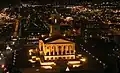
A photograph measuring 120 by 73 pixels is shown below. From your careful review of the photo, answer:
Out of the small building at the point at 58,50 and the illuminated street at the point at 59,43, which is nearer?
the illuminated street at the point at 59,43

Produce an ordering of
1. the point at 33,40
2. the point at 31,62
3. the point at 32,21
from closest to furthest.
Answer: the point at 31,62 → the point at 33,40 → the point at 32,21

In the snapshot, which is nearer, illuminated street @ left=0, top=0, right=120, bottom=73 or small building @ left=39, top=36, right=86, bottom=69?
illuminated street @ left=0, top=0, right=120, bottom=73

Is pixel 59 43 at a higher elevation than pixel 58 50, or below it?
higher

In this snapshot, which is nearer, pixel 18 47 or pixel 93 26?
pixel 18 47

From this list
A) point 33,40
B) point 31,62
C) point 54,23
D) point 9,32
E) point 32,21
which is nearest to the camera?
point 31,62

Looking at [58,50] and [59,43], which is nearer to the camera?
[58,50]

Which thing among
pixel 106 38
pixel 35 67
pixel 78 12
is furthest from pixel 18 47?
pixel 78 12

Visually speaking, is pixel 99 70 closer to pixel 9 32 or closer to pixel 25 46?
pixel 25 46

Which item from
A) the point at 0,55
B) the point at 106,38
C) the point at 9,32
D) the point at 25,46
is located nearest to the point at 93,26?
the point at 106,38

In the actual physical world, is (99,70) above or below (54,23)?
below

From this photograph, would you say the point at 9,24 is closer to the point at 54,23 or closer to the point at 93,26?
the point at 93,26
